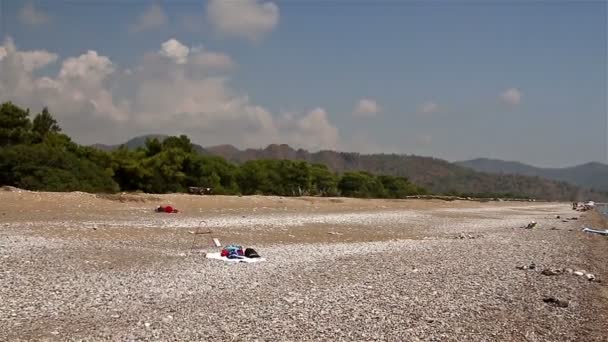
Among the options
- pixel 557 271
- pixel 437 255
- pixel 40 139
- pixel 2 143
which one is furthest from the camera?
pixel 40 139

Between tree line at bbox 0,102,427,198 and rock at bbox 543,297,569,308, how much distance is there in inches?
1411

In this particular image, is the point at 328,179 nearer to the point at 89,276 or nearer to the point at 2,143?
the point at 2,143

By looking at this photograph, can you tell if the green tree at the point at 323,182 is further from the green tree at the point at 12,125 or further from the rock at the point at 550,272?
the rock at the point at 550,272

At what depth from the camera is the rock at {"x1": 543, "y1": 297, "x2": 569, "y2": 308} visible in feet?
40.6

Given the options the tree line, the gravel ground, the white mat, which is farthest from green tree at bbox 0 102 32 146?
the white mat

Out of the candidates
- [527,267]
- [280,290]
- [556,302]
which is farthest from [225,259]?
[527,267]

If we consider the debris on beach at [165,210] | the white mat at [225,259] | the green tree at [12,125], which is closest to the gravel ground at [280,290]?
the white mat at [225,259]

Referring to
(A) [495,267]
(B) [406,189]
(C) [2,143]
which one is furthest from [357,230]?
(B) [406,189]

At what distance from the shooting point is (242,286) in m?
13.1

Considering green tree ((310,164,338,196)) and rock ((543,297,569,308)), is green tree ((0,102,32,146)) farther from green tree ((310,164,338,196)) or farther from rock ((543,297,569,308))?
rock ((543,297,569,308))

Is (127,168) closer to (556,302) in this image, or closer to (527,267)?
(527,267)

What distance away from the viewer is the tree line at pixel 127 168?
42.2m

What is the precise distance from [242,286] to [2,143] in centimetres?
4489

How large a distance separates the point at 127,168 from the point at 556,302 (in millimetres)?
51839
